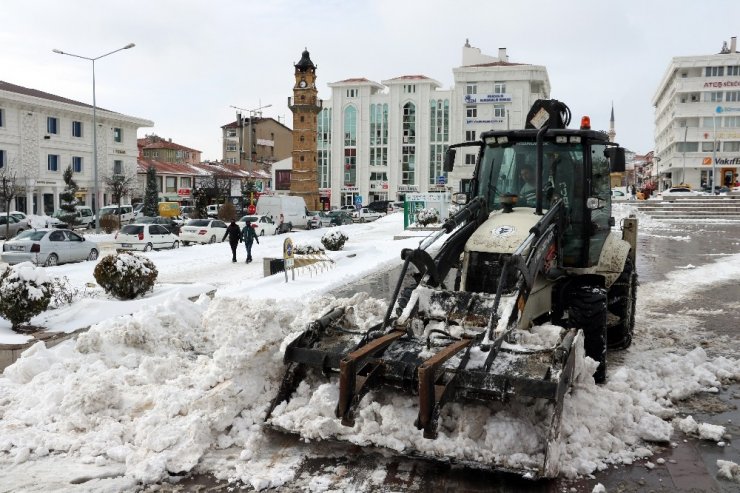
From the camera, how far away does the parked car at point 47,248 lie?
891 inches

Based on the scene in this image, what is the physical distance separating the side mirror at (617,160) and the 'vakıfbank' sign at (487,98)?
249ft

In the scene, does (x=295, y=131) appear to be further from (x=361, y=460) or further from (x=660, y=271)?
(x=361, y=460)

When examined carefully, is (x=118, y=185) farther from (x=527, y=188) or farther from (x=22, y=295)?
(x=527, y=188)

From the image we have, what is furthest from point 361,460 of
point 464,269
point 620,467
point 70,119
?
point 70,119

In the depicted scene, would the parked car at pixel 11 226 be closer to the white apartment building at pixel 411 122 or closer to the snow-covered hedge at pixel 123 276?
the snow-covered hedge at pixel 123 276

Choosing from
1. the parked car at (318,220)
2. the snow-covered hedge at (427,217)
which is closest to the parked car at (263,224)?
the parked car at (318,220)

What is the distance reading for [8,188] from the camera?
138 ft

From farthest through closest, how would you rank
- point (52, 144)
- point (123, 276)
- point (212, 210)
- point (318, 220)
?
point (212, 210) < point (52, 144) < point (318, 220) < point (123, 276)

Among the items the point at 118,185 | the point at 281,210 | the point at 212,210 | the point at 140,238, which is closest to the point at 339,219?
the point at 281,210

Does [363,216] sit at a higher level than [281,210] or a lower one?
lower

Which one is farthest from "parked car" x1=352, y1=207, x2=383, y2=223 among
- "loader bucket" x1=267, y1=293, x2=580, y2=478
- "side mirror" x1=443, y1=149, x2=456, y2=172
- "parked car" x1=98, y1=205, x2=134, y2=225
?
"loader bucket" x1=267, y1=293, x2=580, y2=478

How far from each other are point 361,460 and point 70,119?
186 ft

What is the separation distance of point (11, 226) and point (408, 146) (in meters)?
54.7

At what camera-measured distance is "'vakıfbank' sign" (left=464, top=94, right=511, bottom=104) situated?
81.2 metres
